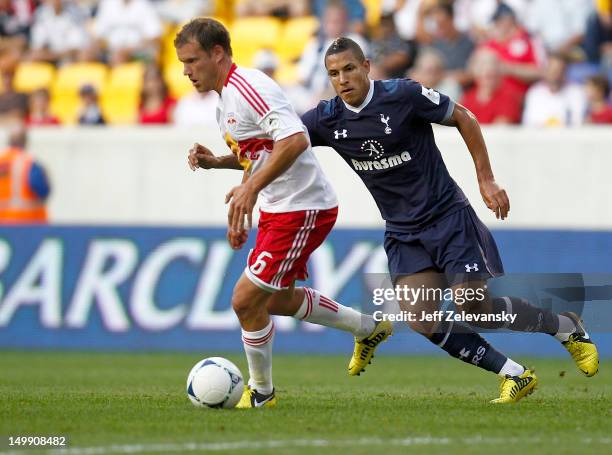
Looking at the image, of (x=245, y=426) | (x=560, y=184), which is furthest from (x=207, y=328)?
(x=245, y=426)

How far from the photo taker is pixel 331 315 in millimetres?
8742

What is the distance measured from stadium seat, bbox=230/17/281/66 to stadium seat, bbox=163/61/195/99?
85 centimetres

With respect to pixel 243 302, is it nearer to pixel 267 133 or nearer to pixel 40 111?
pixel 267 133

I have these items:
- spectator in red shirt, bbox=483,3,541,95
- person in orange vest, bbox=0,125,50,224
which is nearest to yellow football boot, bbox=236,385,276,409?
person in orange vest, bbox=0,125,50,224

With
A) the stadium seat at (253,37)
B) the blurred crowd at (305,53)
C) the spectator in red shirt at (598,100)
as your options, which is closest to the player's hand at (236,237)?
the blurred crowd at (305,53)

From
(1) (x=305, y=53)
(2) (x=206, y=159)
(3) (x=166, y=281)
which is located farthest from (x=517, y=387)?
(1) (x=305, y=53)

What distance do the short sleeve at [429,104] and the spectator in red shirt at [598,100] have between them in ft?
26.5

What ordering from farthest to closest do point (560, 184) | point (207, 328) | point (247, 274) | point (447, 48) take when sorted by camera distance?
point (447, 48), point (560, 184), point (207, 328), point (247, 274)

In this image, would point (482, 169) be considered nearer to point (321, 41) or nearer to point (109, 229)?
point (109, 229)

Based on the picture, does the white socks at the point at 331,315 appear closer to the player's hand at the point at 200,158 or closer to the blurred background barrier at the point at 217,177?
the player's hand at the point at 200,158

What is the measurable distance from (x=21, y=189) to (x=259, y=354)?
8.80 meters

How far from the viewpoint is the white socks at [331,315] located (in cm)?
863

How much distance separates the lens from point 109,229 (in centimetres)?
1474

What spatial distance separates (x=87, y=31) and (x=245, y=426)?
1454cm
